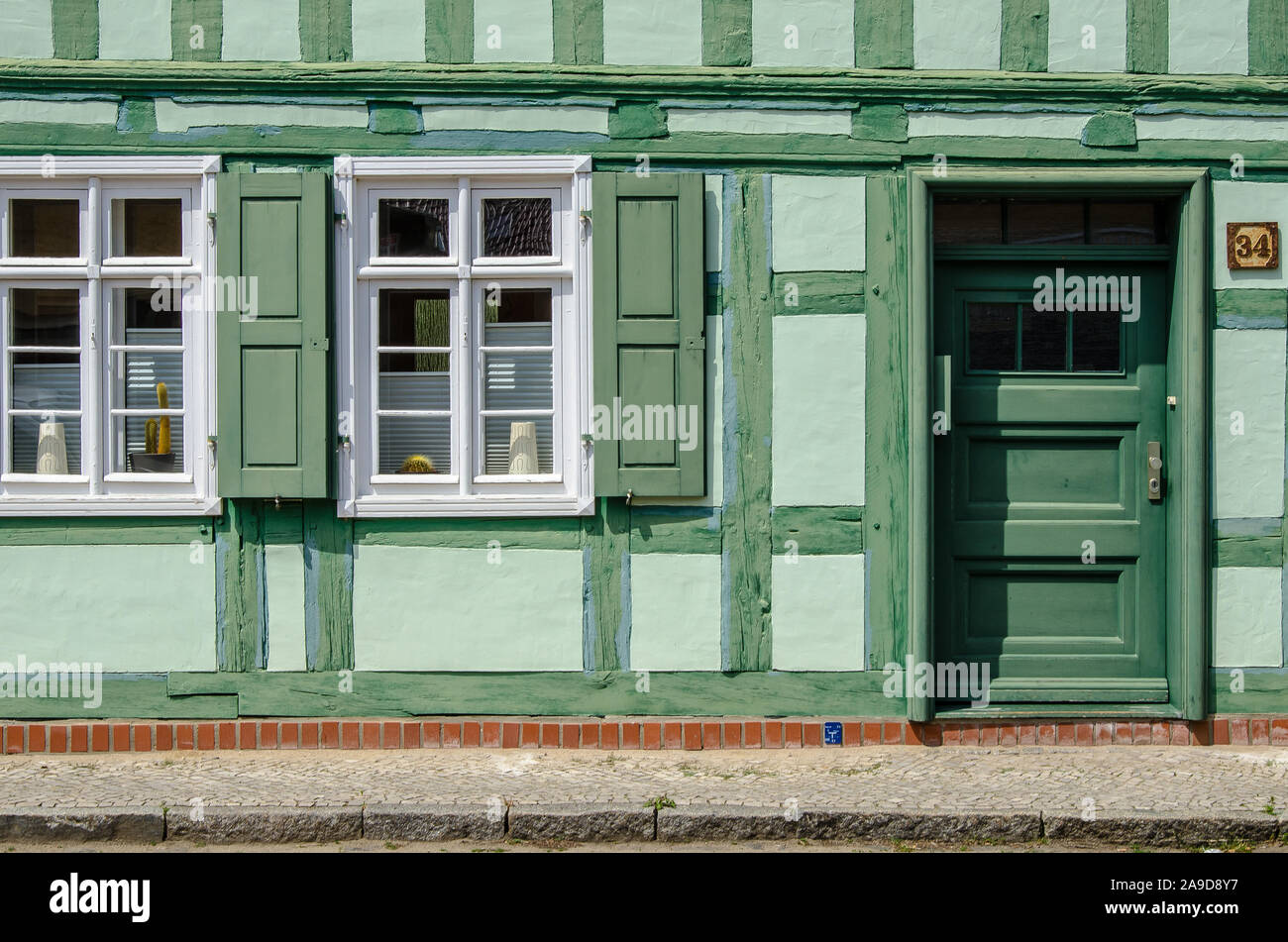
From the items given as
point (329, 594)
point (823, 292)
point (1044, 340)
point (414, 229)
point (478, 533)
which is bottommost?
point (329, 594)

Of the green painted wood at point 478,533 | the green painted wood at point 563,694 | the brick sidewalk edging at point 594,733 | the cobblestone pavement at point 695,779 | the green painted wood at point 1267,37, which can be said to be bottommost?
the cobblestone pavement at point 695,779

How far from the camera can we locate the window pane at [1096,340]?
6516 mm

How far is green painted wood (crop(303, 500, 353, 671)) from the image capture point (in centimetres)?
640

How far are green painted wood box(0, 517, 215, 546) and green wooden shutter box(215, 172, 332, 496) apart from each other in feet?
1.41

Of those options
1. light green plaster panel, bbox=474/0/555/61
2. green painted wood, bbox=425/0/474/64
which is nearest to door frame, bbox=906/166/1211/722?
light green plaster panel, bbox=474/0/555/61

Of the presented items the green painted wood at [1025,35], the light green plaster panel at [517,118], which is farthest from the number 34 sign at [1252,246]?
the light green plaster panel at [517,118]

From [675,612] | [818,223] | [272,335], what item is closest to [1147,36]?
[818,223]

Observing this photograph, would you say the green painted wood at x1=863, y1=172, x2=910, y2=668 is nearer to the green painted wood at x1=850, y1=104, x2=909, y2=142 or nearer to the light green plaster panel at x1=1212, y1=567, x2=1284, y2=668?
the green painted wood at x1=850, y1=104, x2=909, y2=142

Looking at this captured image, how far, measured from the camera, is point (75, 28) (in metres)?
6.36

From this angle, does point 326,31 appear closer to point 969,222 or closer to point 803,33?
point 803,33

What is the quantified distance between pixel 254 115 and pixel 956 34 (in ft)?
11.9

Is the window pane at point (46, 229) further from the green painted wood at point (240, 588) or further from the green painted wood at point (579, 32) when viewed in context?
the green painted wood at point (579, 32)

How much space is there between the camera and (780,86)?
6328 mm

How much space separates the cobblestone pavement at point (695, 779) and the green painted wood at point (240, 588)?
52 cm
